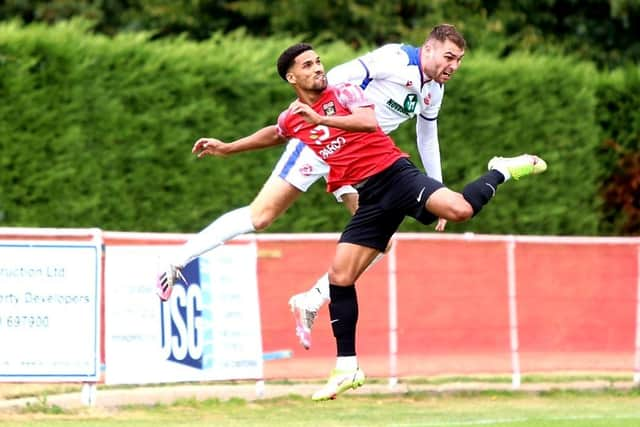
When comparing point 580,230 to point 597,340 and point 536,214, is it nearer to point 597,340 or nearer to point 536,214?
point 536,214

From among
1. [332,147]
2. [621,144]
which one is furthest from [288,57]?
[621,144]

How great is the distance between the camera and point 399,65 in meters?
11.1

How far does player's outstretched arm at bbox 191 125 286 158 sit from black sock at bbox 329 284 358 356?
3.76ft

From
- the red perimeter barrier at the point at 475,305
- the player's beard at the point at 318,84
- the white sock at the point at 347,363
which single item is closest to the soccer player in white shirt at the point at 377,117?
the player's beard at the point at 318,84

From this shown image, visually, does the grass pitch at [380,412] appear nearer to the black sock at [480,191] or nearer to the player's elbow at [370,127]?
the black sock at [480,191]

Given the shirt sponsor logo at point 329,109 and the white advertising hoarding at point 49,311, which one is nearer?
the shirt sponsor logo at point 329,109

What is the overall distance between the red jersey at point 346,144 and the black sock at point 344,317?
0.79 metres

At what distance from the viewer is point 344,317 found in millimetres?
10984

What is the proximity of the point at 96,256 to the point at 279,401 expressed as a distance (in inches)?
84.9

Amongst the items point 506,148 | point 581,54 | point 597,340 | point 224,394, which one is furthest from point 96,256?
point 581,54

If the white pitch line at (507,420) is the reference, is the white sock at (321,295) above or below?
above

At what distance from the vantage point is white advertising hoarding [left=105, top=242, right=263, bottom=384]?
1312 centimetres

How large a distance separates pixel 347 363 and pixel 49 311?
309 cm

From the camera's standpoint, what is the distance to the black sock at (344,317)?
35.9ft
